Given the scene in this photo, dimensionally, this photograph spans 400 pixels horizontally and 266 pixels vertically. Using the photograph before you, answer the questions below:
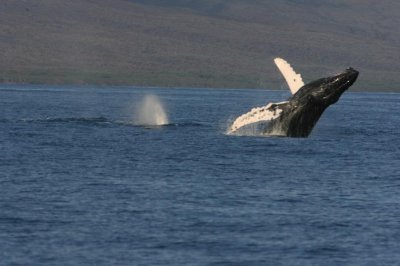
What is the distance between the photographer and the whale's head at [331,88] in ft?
139

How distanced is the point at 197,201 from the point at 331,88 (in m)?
13.0

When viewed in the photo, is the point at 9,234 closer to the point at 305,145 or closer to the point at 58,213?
the point at 58,213

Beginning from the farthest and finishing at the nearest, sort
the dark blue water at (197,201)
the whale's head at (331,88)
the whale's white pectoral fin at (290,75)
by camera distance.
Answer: the whale's white pectoral fin at (290,75), the whale's head at (331,88), the dark blue water at (197,201)

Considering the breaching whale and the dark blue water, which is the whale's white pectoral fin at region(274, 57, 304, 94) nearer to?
the breaching whale

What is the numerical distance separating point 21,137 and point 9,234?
82.7 ft

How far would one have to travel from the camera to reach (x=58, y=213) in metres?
28.5

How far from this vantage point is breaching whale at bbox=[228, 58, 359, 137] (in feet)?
139

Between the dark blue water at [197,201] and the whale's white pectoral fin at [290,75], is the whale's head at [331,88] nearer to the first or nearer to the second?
the whale's white pectoral fin at [290,75]

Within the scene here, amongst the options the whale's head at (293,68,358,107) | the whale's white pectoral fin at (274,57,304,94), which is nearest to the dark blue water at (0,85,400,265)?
the whale's head at (293,68,358,107)

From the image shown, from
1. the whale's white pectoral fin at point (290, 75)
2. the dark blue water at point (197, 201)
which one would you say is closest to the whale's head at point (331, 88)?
the whale's white pectoral fin at point (290, 75)

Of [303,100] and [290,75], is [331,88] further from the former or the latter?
[290,75]

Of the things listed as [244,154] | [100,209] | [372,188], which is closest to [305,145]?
[244,154]

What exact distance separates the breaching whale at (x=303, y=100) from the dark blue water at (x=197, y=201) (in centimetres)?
130

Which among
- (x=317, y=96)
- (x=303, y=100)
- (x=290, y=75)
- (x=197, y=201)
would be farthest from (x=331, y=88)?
(x=197, y=201)
